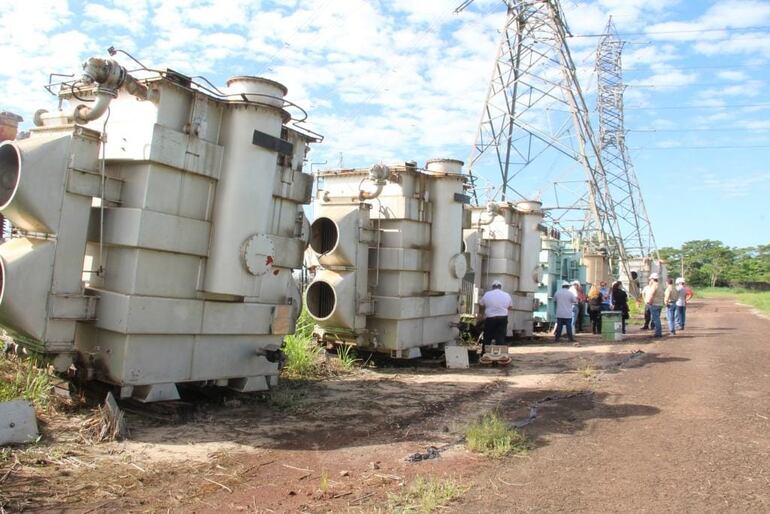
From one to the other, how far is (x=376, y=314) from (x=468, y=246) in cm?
421

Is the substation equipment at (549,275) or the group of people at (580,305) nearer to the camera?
the group of people at (580,305)

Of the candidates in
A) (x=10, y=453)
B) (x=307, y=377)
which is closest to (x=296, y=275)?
(x=307, y=377)

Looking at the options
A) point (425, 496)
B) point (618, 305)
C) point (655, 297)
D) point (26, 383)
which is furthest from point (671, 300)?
point (26, 383)

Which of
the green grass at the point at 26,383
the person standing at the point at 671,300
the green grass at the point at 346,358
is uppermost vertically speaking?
the person standing at the point at 671,300

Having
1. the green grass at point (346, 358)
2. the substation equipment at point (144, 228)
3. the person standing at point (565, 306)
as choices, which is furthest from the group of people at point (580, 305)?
the substation equipment at point (144, 228)

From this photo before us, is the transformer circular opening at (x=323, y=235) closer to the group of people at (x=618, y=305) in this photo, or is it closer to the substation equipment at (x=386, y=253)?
the substation equipment at (x=386, y=253)

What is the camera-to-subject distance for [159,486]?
179 inches

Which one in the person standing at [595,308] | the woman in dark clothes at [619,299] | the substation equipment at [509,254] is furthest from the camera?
the person standing at [595,308]

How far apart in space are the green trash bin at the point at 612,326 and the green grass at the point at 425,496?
13.4m

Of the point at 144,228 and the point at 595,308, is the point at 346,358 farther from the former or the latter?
the point at 595,308

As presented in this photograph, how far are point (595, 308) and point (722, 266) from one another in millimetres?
74688

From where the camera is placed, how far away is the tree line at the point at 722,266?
7894 centimetres

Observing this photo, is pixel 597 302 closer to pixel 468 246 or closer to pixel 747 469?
pixel 468 246

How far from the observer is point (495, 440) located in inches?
220
